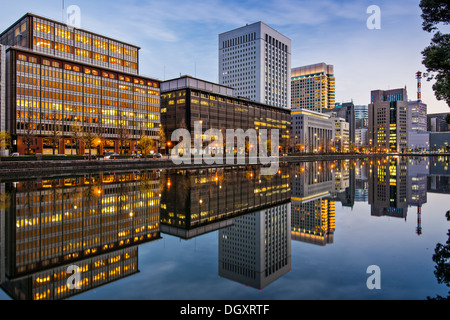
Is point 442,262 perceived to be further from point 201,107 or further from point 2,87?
point 201,107

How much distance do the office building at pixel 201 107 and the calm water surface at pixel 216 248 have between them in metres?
98.6

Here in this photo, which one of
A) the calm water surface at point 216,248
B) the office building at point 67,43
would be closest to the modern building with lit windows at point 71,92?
the office building at point 67,43

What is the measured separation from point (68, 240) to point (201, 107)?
116 metres

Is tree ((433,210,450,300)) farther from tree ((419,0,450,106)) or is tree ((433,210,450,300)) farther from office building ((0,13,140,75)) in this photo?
office building ((0,13,140,75))

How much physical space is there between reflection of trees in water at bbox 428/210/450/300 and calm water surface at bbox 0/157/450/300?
0.24 meters

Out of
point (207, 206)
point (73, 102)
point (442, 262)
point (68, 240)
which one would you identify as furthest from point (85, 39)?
point (442, 262)

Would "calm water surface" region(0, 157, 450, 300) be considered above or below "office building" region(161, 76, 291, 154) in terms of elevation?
below

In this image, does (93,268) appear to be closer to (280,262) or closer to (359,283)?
(280,262)

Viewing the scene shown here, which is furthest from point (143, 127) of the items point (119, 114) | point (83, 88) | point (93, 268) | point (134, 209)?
point (93, 268)

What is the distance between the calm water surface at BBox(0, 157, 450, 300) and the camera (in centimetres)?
915

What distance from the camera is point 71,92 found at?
88625 millimetres

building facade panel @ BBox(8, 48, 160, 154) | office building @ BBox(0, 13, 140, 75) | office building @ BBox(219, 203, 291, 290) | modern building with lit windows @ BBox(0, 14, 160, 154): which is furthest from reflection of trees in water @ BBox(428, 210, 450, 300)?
office building @ BBox(0, 13, 140, 75)

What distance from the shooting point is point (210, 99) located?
13250cm
